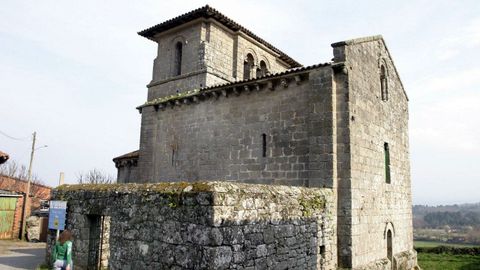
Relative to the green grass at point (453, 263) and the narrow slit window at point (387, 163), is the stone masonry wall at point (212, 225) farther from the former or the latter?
the green grass at point (453, 263)

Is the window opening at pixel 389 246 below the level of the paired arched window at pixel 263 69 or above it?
below

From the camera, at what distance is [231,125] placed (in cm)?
1228

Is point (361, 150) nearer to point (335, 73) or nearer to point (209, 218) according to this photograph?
point (335, 73)

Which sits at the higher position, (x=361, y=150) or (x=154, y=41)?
(x=154, y=41)

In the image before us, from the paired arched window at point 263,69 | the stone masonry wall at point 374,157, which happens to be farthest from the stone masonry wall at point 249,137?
the paired arched window at point 263,69

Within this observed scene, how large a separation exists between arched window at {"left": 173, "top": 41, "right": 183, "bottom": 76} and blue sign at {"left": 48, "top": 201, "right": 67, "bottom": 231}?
8.88m

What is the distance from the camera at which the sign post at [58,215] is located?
30.9 ft

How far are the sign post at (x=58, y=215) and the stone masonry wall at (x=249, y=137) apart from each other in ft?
15.4

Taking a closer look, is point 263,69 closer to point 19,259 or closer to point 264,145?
point 264,145

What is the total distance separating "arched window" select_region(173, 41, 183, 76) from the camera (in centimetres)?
1703

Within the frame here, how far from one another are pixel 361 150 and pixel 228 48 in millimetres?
8870

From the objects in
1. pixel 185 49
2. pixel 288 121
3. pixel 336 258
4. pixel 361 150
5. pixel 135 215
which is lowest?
pixel 336 258

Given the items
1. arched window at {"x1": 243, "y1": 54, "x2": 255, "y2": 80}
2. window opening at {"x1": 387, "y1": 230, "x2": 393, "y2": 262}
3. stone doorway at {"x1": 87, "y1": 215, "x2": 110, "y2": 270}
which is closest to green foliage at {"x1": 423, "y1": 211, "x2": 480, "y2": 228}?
arched window at {"x1": 243, "y1": 54, "x2": 255, "y2": 80}

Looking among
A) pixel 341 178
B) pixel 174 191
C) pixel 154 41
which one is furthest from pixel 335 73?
pixel 154 41
